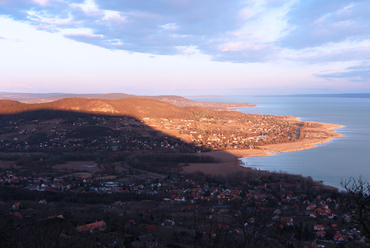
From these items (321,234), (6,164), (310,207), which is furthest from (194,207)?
(6,164)

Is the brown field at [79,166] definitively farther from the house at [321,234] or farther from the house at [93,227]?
the house at [321,234]

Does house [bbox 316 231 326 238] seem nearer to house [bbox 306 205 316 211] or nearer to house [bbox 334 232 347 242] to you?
house [bbox 334 232 347 242]

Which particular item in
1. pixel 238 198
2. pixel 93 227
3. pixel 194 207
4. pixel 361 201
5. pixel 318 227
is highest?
pixel 361 201

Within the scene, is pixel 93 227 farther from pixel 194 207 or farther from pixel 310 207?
pixel 310 207

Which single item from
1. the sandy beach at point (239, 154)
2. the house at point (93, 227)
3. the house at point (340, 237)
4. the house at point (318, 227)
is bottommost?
the sandy beach at point (239, 154)

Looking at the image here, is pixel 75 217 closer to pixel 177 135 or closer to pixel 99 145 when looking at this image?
pixel 99 145

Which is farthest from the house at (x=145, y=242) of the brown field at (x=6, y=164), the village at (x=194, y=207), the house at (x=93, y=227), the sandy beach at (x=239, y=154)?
the brown field at (x=6, y=164)

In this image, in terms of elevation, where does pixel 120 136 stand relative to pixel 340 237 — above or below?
below

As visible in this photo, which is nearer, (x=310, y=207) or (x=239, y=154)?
(x=310, y=207)

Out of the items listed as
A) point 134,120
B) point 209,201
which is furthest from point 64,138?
point 209,201
